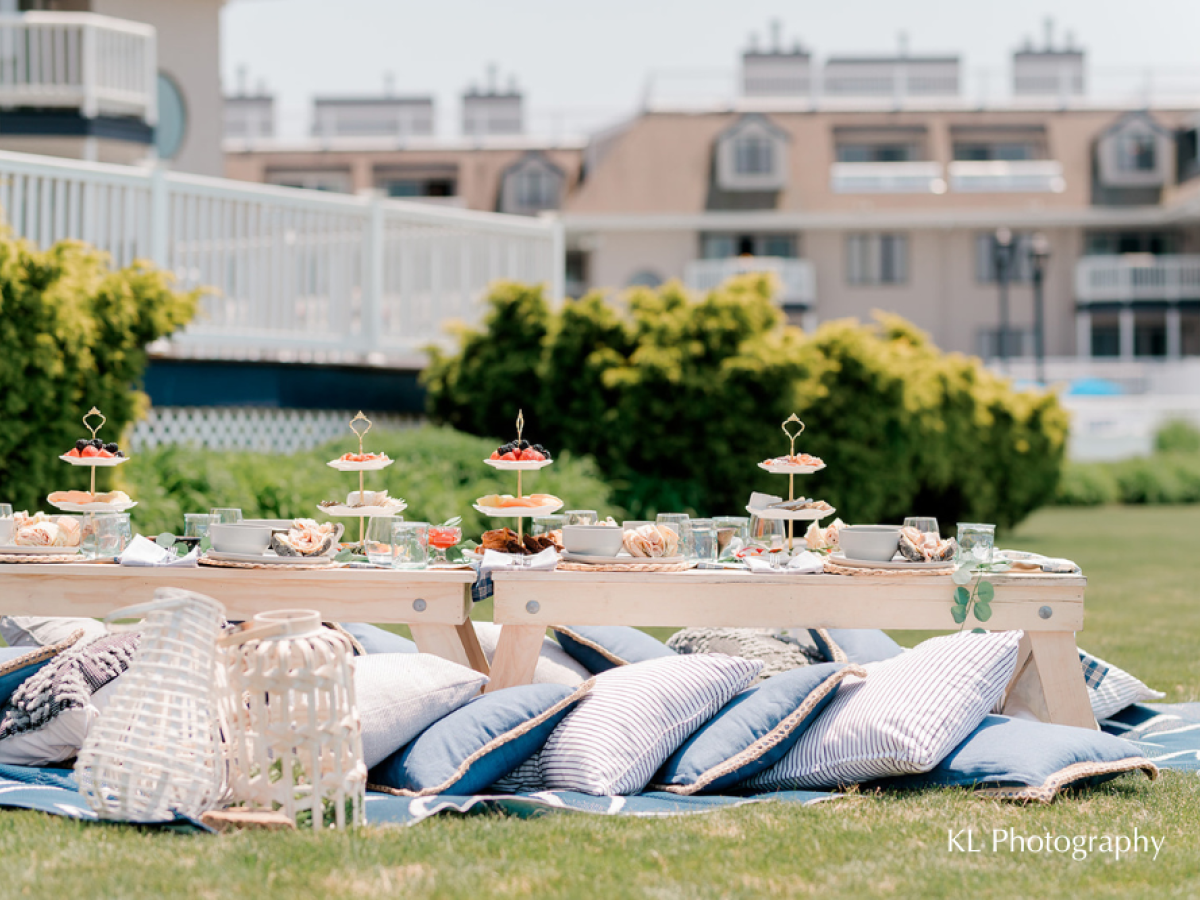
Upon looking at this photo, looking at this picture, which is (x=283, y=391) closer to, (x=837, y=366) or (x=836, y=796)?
(x=837, y=366)

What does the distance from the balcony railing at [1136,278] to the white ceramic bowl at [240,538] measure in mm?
38733

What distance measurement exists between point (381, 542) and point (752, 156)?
37176 millimetres

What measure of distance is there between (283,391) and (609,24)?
26.5m

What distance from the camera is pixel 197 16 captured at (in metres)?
18.5

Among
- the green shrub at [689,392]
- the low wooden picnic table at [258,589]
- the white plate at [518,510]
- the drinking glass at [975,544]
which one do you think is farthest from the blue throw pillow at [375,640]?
the green shrub at [689,392]

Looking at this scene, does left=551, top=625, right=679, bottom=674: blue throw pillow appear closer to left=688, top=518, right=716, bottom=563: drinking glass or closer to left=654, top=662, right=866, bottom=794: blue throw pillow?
left=688, top=518, right=716, bottom=563: drinking glass

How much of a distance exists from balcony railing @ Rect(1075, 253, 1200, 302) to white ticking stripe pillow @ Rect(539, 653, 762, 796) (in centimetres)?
3804

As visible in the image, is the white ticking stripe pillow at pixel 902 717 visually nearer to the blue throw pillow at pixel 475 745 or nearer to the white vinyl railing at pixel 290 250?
the blue throw pillow at pixel 475 745

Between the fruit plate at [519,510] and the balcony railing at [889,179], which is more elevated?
the balcony railing at [889,179]

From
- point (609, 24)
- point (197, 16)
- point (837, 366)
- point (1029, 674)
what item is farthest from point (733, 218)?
point (1029, 674)

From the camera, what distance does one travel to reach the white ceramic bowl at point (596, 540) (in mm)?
5199

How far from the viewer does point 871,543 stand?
5.13 m

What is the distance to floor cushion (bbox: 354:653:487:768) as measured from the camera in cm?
468

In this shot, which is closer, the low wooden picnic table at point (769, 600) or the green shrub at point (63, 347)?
the low wooden picnic table at point (769, 600)
